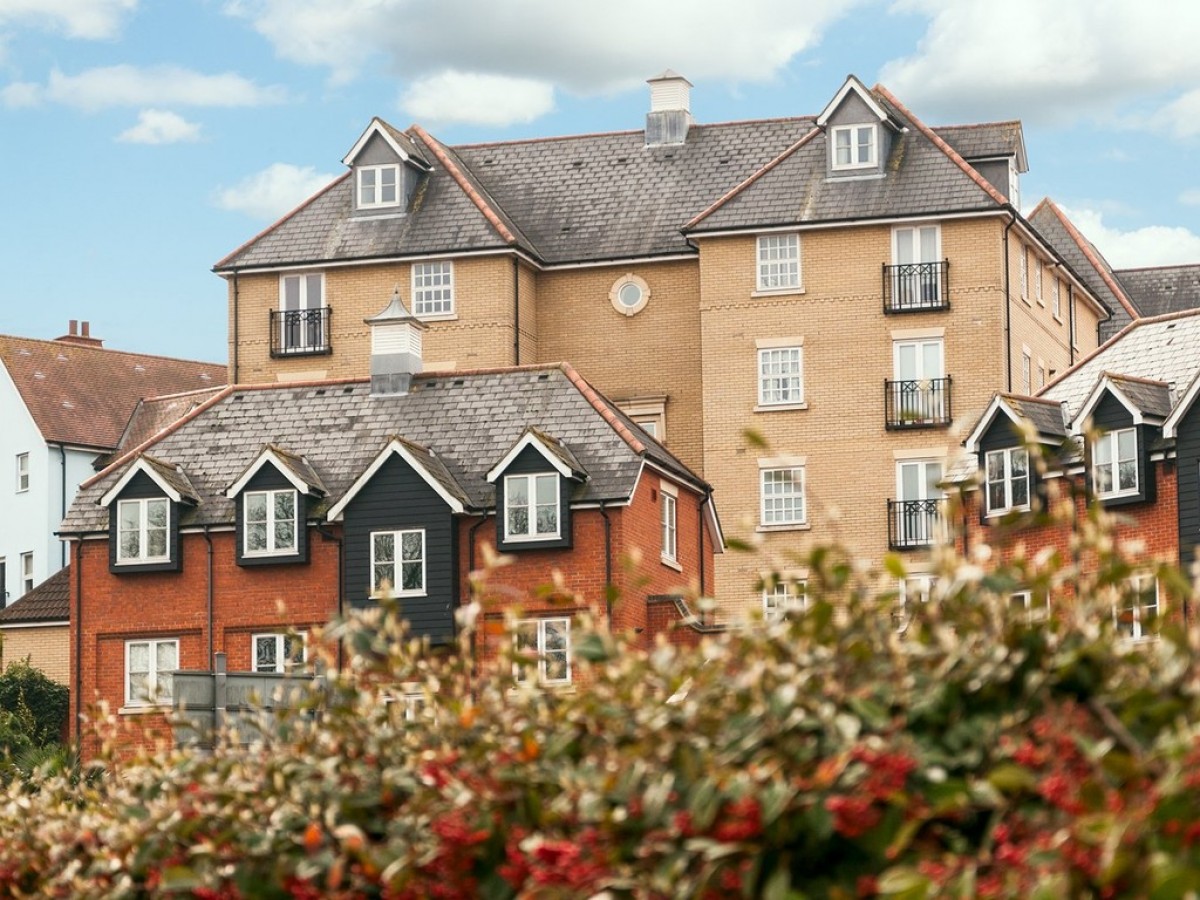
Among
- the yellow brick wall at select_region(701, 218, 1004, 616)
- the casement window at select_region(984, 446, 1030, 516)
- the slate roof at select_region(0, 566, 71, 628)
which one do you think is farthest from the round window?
the casement window at select_region(984, 446, 1030, 516)

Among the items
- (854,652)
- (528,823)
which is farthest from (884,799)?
(528,823)

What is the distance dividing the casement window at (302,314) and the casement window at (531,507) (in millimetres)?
13844

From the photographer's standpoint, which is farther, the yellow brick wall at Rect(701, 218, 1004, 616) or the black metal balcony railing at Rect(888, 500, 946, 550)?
the yellow brick wall at Rect(701, 218, 1004, 616)

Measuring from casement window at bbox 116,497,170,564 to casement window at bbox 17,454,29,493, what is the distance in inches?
924

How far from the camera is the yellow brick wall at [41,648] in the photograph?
5416 centimetres

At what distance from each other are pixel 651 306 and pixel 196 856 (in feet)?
164

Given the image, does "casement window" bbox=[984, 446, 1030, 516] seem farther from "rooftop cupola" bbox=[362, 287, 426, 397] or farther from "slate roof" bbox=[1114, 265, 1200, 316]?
"slate roof" bbox=[1114, 265, 1200, 316]

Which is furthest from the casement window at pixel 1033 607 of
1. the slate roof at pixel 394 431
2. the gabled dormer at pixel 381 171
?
the gabled dormer at pixel 381 171

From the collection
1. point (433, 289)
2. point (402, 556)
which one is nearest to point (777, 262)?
point (433, 289)

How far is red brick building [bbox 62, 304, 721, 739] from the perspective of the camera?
149 ft

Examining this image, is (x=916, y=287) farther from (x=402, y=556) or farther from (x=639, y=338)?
(x=402, y=556)

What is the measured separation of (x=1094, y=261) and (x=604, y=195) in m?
17.8

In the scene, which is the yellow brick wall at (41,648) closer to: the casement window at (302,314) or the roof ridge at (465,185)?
the casement window at (302,314)

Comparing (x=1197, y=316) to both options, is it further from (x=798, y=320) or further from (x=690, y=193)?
(x=690, y=193)
